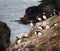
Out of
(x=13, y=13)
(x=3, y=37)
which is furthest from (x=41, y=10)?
(x=3, y=37)

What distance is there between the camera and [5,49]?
2433 centimetres

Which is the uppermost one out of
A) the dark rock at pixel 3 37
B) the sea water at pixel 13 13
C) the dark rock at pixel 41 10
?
the dark rock at pixel 3 37

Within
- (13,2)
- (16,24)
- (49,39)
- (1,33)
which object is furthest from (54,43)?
(13,2)

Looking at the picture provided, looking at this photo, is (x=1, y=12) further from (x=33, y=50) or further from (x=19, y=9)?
(x=33, y=50)

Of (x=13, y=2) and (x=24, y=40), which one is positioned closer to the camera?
(x=24, y=40)

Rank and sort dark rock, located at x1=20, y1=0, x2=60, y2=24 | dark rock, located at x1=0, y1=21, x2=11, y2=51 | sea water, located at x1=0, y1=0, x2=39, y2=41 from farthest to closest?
1. dark rock, located at x1=20, y1=0, x2=60, y2=24
2. sea water, located at x1=0, y1=0, x2=39, y2=41
3. dark rock, located at x1=0, y1=21, x2=11, y2=51

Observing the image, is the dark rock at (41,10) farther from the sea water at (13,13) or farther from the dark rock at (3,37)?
the dark rock at (3,37)

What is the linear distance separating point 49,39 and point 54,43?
111cm

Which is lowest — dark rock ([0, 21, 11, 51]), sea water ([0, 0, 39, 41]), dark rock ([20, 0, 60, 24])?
sea water ([0, 0, 39, 41])

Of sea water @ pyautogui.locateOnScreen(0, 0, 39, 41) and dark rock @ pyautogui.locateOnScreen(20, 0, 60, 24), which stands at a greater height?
dark rock @ pyautogui.locateOnScreen(20, 0, 60, 24)

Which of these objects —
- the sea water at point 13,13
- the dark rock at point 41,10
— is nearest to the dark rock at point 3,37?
the sea water at point 13,13

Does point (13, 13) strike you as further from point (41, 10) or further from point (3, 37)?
point (3, 37)

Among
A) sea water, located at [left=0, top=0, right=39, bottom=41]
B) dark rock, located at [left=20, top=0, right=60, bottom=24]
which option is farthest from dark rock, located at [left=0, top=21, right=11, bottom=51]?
dark rock, located at [left=20, top=0, right=60, bottom=24]

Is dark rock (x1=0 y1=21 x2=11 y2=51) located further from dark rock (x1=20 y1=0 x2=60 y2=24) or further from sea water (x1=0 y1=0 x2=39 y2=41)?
dark rock (x1=20 y1=0 x2=60 y2=24)
